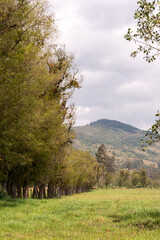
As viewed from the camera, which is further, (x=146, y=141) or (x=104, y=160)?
(x=104, y=160)

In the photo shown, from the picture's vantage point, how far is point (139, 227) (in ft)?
46.0

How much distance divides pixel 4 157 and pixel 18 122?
7205 mm

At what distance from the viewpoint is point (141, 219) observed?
1606cm

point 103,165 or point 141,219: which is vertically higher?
point 103,165

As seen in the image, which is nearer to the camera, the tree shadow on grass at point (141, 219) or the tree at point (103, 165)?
the tree shadow on grass at point (141, 219)

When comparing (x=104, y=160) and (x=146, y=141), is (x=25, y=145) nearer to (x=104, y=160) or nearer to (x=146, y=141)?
(x=146, y=141)

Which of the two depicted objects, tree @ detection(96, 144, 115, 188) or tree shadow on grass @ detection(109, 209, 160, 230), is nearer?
tree shadow on grass @ detection(109, 209, 160, 230)

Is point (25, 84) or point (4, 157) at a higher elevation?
point (25, 84)

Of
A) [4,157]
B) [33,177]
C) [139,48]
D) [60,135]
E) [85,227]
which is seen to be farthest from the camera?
[33,177]

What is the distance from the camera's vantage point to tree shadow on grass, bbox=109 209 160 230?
14.3 meters

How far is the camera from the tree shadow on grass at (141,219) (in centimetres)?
1432

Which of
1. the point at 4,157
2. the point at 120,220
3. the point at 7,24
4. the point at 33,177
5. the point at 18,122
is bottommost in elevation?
the point at 120,220

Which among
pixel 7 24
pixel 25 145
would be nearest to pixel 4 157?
pixel 25 145

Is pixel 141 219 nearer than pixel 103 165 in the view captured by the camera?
Yes
